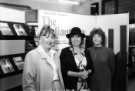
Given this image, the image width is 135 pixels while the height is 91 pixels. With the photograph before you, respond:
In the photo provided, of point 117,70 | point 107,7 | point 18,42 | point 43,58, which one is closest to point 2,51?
point 18,42

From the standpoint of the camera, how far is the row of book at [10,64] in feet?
9.51

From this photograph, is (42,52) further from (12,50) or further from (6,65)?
(12,50)

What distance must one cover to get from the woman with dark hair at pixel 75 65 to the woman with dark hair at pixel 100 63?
1.24 ft

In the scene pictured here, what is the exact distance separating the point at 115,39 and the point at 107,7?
311 cm

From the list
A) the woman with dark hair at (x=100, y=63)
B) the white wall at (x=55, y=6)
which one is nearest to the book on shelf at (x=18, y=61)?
the woman with dark hair at (x=100, y=63)

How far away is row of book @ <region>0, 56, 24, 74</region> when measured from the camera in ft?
9.51

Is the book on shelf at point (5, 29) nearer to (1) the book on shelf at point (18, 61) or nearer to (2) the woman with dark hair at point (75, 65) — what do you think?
(1) the book on shelf at point (18, 61)

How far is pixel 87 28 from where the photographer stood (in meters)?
4.08

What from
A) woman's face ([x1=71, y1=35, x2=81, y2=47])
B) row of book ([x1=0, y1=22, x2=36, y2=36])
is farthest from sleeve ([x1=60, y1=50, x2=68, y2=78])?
row of book ([x1=0, y1=22, x2=36, y2=36])

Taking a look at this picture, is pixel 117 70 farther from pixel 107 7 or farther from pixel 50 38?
pixel 107 7

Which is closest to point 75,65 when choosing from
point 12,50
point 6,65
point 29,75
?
point 29,75

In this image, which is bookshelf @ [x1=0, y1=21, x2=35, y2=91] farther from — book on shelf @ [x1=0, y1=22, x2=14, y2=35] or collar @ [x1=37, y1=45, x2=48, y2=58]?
collar @ [x1=37, y1=45, x2=48, y2=58]

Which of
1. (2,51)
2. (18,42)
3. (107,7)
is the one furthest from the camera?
(107,7)

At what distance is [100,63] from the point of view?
105 inches
